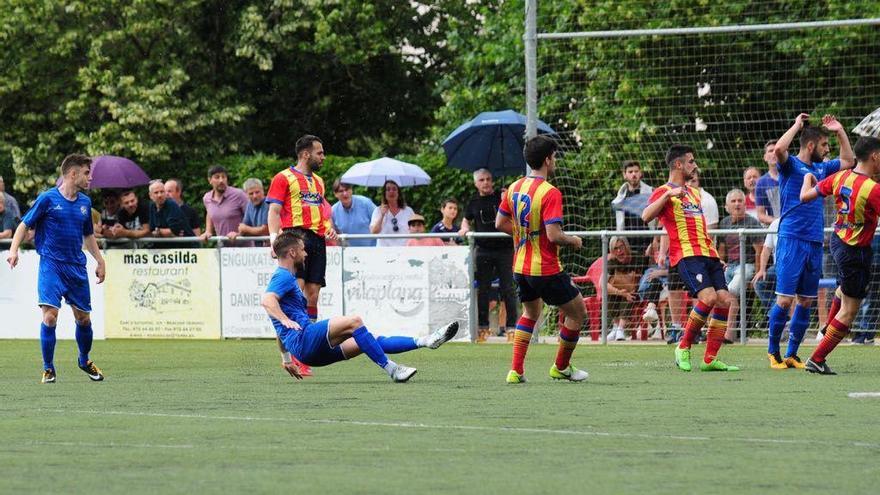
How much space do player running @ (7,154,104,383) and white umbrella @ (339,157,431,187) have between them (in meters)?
Result: 8.86

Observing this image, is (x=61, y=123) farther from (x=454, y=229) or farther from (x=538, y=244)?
(x=538, y=244)

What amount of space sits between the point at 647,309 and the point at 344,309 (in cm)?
359

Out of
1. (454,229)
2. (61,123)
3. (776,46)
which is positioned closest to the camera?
(454,229)

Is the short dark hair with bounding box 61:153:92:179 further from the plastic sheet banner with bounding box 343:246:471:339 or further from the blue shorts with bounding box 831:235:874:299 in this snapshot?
the plastic sheet banner with bounding box 343:246:471:339

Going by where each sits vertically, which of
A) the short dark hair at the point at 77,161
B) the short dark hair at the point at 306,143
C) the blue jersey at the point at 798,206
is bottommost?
the blue jersey at the point at 798,206

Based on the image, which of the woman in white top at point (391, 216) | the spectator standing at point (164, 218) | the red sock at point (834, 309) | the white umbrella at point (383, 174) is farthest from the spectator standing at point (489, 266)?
the red sock at point (834, 309)

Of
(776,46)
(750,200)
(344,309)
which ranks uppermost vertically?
(776,46)

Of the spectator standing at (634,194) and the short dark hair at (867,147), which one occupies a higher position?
the short dark hair at (867,147)

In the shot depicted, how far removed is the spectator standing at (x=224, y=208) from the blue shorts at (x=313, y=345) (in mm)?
8869

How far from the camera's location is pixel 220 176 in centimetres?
2064

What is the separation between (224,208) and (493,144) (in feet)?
12.2

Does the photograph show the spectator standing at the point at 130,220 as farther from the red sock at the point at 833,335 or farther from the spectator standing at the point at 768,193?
the red sock at the point at 833,335

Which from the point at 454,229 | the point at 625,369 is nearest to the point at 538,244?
the point at 625,369

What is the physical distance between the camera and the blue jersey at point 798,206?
13547 mm
